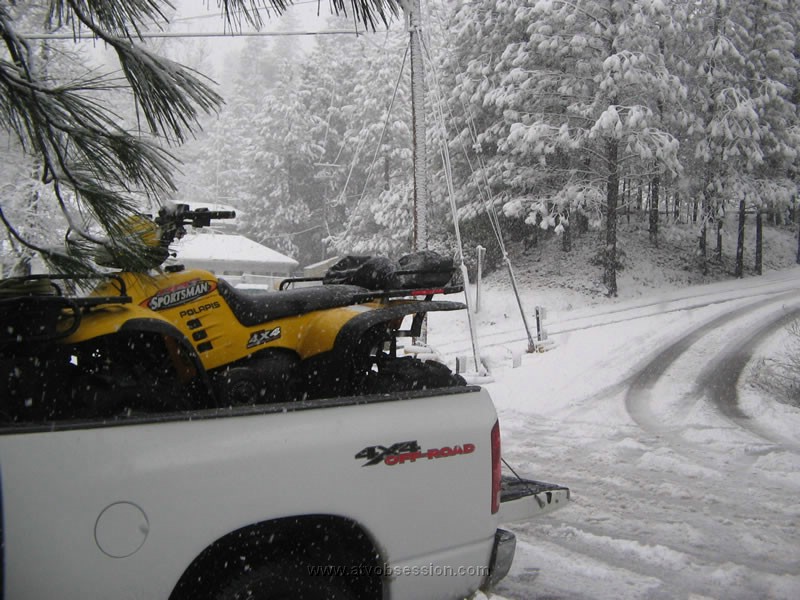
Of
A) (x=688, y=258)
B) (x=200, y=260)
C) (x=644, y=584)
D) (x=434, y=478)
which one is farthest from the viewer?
(x=200, y=260)

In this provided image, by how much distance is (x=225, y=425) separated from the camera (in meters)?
2.23

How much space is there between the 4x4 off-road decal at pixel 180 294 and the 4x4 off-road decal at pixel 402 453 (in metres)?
1.60

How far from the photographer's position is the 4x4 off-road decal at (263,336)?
3.66 m

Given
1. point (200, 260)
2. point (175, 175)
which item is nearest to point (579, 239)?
point (200, 260)

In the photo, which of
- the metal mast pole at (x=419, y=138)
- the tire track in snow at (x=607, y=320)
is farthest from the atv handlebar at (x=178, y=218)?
the tire track in snow at (x=607, y=320)

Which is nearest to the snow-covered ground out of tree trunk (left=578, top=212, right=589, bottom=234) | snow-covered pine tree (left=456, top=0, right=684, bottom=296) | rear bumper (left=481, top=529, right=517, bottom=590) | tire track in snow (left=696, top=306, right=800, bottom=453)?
tire track in snow (left=696, top=306, right=800, bottom=453)

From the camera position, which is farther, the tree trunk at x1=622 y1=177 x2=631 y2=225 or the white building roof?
the white building roof

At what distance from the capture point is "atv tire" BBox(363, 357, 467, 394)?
334 centimetres

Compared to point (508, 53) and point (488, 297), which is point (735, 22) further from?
point (488, 297)

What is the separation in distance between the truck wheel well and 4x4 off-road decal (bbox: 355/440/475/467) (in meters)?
0.25

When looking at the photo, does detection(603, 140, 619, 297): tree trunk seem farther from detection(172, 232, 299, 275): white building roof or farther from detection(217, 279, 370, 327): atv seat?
detection(217, 279, 370, 327): atv seat

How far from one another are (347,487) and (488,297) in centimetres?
2104

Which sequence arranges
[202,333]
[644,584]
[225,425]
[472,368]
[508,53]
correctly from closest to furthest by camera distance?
[225,425] → [202,333] → [644,584] → [472,368] → [508,53]

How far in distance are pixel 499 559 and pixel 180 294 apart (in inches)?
84.1
